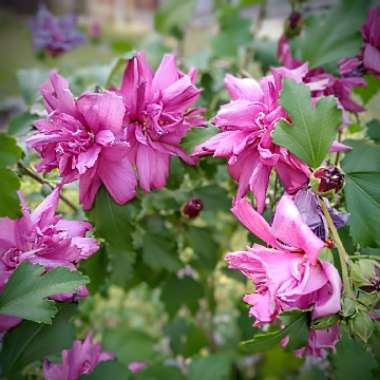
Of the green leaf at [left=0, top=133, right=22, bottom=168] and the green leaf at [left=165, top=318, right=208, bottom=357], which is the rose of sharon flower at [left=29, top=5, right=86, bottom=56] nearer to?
the green leaf at [left=165, top=318, right=208, bottom=357]

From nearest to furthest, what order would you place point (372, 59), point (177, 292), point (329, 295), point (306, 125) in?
point (329, 295) → point (306, 125) → point (372, 59) → point (177, 292)

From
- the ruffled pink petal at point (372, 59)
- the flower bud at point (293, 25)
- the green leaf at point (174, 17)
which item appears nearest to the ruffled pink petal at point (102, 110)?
the ruffled pink petal at point (372, 59)

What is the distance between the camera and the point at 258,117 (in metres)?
0.54

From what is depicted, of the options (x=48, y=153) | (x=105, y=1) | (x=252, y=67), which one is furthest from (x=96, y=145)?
(x=105, y=1)

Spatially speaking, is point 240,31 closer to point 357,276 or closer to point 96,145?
point 96,145

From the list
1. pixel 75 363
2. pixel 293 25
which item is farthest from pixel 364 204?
pixel 293 25

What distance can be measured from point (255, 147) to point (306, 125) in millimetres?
57

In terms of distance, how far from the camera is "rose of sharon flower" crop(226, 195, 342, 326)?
0.42m

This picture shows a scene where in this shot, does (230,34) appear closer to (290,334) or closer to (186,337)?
(186,337)

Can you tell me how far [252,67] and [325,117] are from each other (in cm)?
111

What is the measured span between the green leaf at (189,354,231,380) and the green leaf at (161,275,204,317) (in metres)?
0.11

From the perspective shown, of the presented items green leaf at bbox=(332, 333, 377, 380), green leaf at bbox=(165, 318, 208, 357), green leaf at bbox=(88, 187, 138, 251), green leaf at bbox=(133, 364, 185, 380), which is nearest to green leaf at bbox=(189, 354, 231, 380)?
green leaf at bbox=(133, 364, 185, 380)

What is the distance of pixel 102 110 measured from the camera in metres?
0.53

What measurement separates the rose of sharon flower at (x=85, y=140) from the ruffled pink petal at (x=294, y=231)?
180 millimetres
